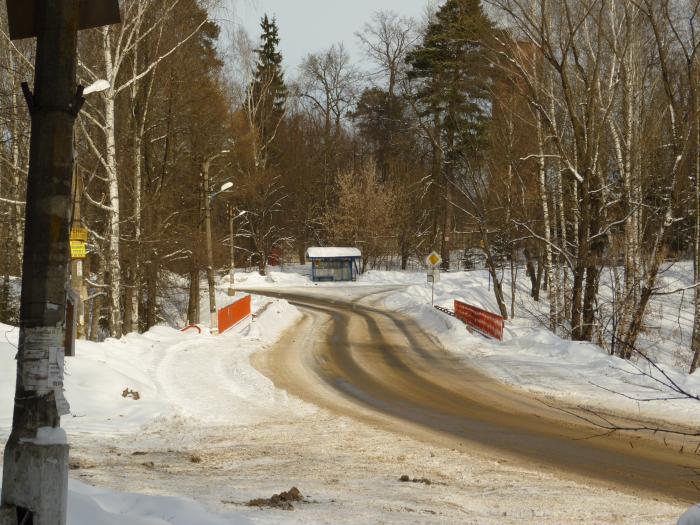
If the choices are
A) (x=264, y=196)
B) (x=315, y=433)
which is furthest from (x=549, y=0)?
(x=264, y=196)

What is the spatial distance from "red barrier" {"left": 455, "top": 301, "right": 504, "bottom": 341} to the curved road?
183 cm

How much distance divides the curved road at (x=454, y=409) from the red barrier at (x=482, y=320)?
5.99ft

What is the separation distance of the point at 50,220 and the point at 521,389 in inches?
513

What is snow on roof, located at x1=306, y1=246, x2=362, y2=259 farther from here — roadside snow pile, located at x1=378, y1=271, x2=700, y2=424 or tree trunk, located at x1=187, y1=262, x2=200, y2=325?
roadside snow pile, located at x1=378, y1=271, x2=700, y2=424

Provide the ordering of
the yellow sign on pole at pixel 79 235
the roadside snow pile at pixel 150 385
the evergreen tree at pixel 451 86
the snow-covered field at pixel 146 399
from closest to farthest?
the snow-covered field at pixel 146 399, the roadside snow pile at pixel 150 385, the yellow sign on pole at pixel 79 235, the evergreen tree at pixel 451 86

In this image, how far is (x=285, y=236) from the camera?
64.5 metres

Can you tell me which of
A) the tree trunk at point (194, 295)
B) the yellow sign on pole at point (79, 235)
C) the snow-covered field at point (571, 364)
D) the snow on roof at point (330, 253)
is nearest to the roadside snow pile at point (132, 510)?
the snow-covered field at point (571, 364)

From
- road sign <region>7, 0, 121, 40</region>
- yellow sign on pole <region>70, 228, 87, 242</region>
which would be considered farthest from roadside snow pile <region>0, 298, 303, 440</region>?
road sign <region>7, 0, 121, 40</region>

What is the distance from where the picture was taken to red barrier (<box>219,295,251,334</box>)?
25188 mm

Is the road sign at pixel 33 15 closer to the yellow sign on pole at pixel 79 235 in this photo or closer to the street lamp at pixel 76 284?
the street lamp at pixel 76 284

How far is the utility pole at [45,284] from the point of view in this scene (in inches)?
137

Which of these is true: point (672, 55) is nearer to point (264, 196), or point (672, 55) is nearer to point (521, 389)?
point (521, 389)

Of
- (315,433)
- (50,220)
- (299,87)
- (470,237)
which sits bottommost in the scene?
(315,433)

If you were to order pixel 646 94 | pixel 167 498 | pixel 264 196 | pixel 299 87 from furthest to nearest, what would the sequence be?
1. pixel 299 87
2. pixel 264 196
3. pixel 646 94
4. pixel 167 498
